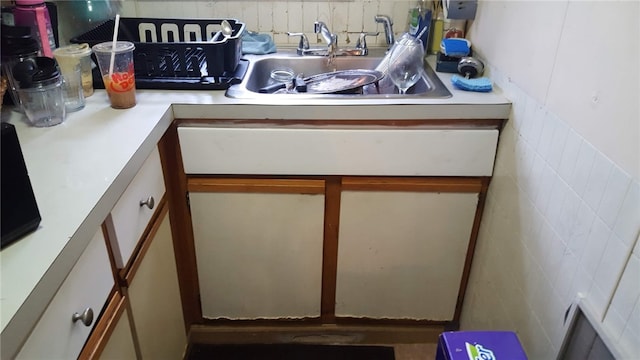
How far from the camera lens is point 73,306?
32.1 inches

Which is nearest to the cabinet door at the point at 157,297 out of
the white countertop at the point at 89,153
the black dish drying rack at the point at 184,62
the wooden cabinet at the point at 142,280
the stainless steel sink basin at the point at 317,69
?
the wooden cabinet at the point at 142,280

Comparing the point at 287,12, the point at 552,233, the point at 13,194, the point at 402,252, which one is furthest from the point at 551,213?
the point at 287,12

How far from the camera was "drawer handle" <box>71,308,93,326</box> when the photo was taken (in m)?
0.82

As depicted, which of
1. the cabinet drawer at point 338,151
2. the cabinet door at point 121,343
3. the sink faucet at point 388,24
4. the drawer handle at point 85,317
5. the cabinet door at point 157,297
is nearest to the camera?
the drawer handle at point 85,317

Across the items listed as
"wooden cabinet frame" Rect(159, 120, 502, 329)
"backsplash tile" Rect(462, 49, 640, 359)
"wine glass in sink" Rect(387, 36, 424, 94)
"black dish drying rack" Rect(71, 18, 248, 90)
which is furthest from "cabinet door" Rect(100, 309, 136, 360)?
"wine glass in sink" Rect(387, 36, 424, 94)

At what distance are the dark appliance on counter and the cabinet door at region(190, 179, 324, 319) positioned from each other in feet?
2.21

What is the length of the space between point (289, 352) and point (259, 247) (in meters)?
0.42

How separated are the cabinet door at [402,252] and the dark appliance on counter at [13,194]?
865 millimetres

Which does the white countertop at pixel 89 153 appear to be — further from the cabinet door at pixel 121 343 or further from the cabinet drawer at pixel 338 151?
the cabinet door at pixel 121 343

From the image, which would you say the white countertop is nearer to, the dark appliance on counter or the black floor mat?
the dark appliance on counter

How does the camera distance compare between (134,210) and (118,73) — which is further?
(118,73)

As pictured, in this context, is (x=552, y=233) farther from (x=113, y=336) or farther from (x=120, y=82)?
(x=120, y=82)

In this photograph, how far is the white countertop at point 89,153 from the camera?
690mm

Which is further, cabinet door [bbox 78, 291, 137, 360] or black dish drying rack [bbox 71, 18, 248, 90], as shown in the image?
black dish drying rack [bbox 71, 18, 248, 90]
